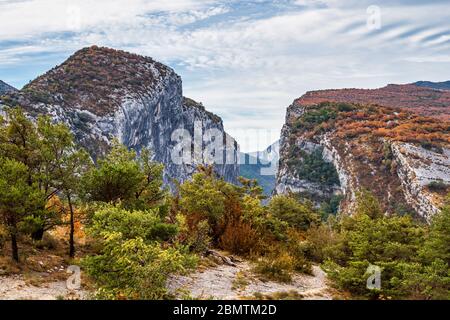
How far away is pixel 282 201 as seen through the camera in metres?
21.9

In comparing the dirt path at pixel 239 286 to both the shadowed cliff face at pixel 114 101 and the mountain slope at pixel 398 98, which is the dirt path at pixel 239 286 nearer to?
the shadowed cliff face at pixel 114 101

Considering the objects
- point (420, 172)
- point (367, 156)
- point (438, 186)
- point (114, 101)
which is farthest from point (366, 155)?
point (114, 101)

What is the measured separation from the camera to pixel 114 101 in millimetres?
88875

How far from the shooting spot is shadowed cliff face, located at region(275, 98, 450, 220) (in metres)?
53.2

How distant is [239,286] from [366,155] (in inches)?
2471

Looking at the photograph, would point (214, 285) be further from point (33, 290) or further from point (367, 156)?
point (367, 156)

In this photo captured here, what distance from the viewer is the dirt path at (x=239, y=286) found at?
913 cm

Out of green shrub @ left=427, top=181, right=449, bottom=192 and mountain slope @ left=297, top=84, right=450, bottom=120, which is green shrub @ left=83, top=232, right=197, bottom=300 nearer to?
green shrub @ left=427, top=181, right=449, bottom=192

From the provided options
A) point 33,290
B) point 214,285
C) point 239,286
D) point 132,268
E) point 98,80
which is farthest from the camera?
point 98,80

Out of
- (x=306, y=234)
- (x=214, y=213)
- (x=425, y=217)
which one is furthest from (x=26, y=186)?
(x=425, y=217)

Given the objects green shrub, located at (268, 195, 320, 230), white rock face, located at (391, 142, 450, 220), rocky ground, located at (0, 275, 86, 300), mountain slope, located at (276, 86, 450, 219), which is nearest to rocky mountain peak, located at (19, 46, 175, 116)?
mountain slope, located at (276, 86, 450, 219)

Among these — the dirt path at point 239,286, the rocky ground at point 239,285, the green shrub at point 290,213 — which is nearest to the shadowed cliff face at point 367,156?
the green shrub at point 290,213

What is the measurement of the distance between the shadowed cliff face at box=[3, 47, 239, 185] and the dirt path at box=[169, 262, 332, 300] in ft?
165

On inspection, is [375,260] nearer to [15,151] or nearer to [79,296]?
[79,296]
